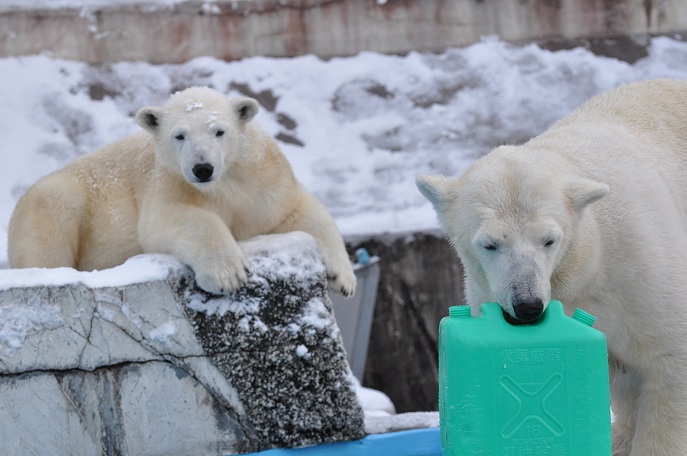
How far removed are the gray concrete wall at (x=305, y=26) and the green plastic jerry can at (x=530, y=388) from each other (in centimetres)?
544

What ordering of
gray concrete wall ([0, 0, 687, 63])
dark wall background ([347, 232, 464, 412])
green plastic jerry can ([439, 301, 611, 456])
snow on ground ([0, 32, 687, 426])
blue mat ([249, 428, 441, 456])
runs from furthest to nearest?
1. gray concrete wall ([0, 0, 687, 63])
2. snow on ground ([0, 32, 687, 426])
3. dark wall background ([347, 232, 464, 412])
4. blue mat ([249, 428, 441, 456])
5. green plastic jerry can ([439, 301, 611, 456])

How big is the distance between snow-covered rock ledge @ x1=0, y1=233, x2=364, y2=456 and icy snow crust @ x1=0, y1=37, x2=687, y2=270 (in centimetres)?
290

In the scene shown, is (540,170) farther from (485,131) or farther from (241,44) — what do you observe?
(241,44)

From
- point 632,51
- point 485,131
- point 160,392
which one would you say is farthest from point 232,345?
point 632,51

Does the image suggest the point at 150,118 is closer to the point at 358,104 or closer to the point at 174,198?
the point at 174,198

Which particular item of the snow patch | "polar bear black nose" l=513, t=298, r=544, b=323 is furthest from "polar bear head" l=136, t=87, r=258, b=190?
"polar bear black nose" l=513, t=298, r=544, b=323

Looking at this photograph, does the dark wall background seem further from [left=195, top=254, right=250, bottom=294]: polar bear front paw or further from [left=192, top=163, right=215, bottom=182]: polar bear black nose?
[left=195, top=254, right=250, bottom=294]: polar bear front paw

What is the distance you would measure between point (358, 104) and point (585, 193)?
491 cm

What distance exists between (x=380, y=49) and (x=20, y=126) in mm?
2818

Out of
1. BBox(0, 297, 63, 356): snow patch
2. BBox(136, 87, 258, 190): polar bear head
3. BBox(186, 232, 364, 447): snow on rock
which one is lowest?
BBox(186, 232, 364, 447): snow on rock

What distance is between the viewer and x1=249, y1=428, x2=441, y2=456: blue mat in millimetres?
3703

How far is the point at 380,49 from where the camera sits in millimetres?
8008

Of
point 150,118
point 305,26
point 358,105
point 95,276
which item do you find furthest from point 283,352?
point 305,26

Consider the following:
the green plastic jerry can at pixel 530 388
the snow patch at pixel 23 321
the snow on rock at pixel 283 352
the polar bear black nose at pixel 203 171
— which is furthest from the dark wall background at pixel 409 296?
the green plastic jerry can at pixel 530 388
